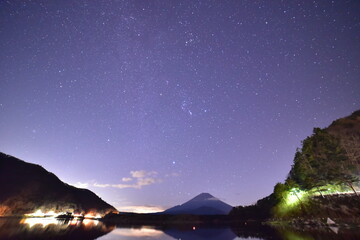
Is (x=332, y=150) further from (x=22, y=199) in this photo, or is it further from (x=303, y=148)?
(x=22, y=199)

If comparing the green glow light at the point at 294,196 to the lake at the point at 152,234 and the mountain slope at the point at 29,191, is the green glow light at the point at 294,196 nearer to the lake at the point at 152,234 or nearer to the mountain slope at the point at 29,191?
the lake at the point at 152,234

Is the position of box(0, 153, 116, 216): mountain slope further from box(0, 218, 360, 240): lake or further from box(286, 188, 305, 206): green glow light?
box(286, 188, 305, 206): green glow light

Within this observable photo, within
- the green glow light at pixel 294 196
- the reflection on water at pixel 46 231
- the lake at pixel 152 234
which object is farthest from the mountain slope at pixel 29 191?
the green glow light at pixel 294 196

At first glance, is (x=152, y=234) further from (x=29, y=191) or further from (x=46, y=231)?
(x=29, y=191)

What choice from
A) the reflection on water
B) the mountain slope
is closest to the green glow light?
the reflection on water

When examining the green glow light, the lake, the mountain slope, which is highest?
the mountain slope

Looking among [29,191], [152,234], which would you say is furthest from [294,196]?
[29,191]

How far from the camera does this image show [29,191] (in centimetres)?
12344

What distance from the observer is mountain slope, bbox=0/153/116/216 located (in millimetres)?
110575

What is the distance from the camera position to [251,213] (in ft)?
335

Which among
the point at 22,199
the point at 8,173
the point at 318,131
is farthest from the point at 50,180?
the point at 318,131

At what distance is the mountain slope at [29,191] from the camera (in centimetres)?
11057

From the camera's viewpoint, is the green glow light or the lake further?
the green glow light

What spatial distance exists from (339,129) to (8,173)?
185 m
